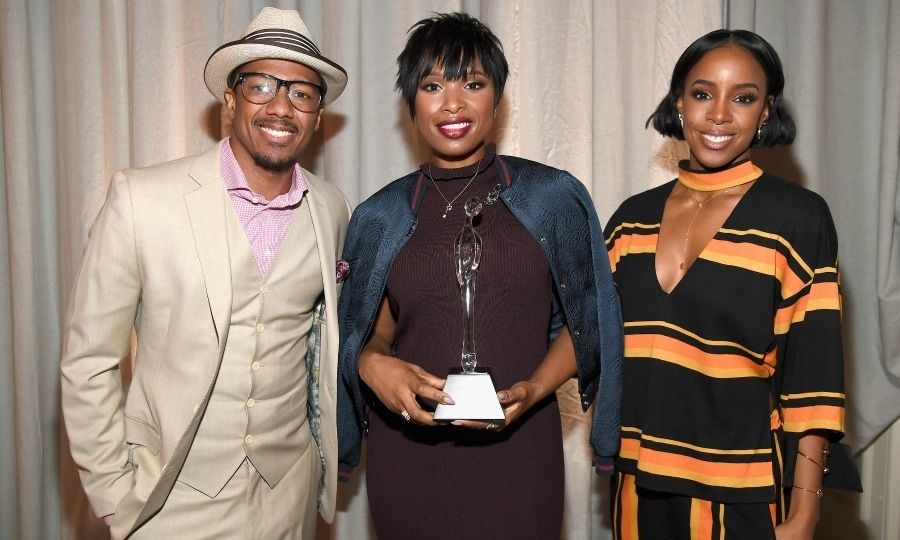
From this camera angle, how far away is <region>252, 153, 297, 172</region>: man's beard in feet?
5.82

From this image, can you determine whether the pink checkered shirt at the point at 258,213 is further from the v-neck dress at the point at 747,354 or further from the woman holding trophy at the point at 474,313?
the v-neck dress at the point at 747,354

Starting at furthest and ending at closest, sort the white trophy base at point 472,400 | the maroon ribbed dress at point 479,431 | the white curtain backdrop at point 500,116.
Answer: the white curtain backdrop at point 500,116 → the maroon ribbed dress at point 479,431 → the white trophy base at point 472,400

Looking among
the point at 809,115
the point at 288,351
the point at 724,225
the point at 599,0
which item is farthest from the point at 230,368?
the point at 809,115

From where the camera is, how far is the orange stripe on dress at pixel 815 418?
1.59 meters

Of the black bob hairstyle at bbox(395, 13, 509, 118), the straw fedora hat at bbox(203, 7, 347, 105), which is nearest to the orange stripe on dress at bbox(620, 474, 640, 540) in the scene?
the black bob hairstyle at bbox(395, 13, 509, 118)

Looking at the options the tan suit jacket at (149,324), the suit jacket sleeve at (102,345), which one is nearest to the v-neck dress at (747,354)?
the tan suit jacket at (149,324)

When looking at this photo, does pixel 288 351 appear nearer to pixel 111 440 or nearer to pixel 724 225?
pixel 111 440

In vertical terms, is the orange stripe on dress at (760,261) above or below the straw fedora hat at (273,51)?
below

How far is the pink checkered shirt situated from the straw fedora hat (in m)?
0.21

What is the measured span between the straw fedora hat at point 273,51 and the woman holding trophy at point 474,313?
201mm

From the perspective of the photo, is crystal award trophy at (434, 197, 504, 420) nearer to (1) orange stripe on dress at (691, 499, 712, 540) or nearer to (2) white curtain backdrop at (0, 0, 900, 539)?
(1) orange stripe on dress at (691, 499, 712, 540)

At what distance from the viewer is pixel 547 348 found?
1895mm

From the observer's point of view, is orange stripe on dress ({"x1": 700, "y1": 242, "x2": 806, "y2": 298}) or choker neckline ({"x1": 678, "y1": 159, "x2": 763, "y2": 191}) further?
choker neckline ({"x1": 678, "y1": 159, "x2": 763, "y2": 191})

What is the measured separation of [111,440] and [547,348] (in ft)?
3.51
